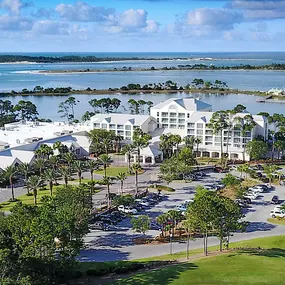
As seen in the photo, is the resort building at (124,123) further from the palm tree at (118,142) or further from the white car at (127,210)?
the white car at (127,210)

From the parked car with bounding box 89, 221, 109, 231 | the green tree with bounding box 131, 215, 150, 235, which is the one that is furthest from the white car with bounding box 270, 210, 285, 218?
Result: the parked car with bounding box 89, 221, 109, 231

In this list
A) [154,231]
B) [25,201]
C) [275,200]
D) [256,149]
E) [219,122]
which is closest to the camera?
[154,231]

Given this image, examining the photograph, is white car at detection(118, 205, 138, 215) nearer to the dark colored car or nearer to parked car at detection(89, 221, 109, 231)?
parked car at detection(89, 221, 109, 231)

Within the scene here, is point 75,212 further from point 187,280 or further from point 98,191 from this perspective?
point 98,191

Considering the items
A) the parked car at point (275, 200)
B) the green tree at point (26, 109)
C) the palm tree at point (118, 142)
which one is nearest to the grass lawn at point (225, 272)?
the parked car at point (275, 200)

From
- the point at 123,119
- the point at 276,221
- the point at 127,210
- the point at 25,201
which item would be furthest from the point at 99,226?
the point at 123,119

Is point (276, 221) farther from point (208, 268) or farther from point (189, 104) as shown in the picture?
point (189, 104)
